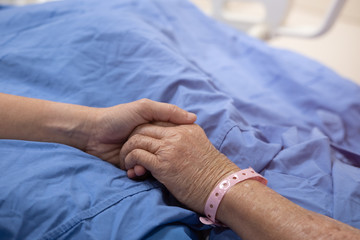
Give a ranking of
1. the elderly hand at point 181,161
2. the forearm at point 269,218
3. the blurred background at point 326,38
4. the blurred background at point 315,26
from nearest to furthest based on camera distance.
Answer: the forearm at point 269,218 → the elderly hand at point 181,161 → the blurred background at point 315,26 → the blurred background at point 326,38

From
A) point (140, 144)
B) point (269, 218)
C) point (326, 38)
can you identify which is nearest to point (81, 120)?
point (140, 144)

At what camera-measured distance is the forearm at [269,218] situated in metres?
0.54

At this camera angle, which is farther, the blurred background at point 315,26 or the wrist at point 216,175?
the blurred background at point 315,26

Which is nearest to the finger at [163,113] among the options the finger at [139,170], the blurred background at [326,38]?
the finger at [139,170]

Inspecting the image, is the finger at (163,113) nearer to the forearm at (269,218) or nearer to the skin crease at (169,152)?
the skin crease at (169,152)

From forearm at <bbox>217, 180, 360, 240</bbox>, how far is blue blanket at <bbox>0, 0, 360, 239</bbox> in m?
0.08

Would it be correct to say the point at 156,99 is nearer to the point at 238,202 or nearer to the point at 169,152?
the point at 169,152

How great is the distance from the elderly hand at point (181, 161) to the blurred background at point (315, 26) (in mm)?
1078

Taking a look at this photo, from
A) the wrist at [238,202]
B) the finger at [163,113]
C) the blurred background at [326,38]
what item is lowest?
the wrist at [238,202]

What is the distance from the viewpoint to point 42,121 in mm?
729

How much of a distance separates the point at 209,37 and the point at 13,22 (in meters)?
0.72

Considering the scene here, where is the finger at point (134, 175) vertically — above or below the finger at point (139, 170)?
below

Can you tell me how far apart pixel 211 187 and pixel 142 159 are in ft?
0.54

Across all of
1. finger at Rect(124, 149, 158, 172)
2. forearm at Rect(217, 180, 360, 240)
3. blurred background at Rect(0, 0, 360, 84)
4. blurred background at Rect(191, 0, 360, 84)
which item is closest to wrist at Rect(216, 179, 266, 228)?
forearm at Rect(217, 180, 360, 240)
